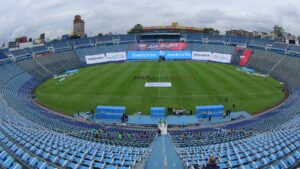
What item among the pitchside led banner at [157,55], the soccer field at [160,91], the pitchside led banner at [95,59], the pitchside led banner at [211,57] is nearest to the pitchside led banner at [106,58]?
the pitchside led banner at [95,59]

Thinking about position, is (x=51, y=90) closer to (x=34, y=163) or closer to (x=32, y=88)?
(x=32, y=88)

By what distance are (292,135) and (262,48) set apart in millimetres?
73643

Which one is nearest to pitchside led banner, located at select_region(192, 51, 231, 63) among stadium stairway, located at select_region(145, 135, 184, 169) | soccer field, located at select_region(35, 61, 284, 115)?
soccer field, located at select_region(35, 61, 284, 115)

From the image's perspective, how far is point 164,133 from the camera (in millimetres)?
27453

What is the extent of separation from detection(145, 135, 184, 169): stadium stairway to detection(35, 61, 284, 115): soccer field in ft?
52.2

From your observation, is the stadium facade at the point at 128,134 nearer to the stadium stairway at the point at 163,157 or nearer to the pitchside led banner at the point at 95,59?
the stadium stairway at the point at 163,157

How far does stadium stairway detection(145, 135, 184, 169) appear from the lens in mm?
17391

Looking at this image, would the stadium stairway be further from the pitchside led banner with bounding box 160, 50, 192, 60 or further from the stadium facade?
the pitchside led banner with bounding box 160, 50, 192, 60

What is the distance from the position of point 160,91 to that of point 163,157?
29981mm

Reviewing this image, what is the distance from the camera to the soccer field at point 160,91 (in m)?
42.4

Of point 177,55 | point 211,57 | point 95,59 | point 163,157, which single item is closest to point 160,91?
point 163,157

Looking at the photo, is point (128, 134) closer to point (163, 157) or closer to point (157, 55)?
point (163, 157)

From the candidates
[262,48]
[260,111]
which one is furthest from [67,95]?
[262,48]

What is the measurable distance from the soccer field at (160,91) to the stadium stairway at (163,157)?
15919 millimetres
